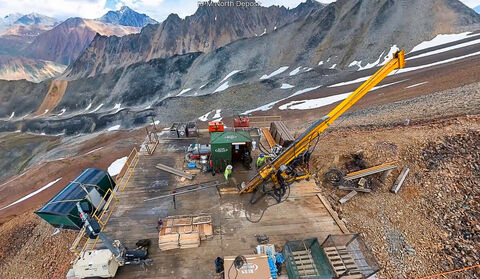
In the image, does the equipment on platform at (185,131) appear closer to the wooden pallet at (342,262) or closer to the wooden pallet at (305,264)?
the wooden pallet at (305,264)

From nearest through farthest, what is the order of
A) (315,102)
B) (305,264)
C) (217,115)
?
(305,264)
(315,102)
(217,115)

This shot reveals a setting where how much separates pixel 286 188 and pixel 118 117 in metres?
57.7

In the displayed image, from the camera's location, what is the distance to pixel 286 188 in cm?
1156

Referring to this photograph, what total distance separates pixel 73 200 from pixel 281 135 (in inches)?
500

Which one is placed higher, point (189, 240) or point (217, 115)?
point (217, 115)

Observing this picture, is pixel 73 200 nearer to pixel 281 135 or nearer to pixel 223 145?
pixel 223 145

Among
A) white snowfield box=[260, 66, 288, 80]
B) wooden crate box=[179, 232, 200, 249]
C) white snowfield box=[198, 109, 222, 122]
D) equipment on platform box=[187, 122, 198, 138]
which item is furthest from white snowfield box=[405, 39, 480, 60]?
wooden crate box=[179, 232, 200, 249]

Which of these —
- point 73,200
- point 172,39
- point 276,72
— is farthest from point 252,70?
point 172,39

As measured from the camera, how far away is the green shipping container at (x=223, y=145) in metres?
12.1

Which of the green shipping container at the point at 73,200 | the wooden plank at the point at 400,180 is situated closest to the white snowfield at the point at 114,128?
the green shipping container at the point at 73,200

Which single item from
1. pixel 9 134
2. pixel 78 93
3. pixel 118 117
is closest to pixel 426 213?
pixel 118 117

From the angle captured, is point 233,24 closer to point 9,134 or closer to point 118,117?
point 118,117

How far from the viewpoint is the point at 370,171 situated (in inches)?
515

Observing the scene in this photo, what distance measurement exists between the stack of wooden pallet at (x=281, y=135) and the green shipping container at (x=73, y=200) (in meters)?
11.4
